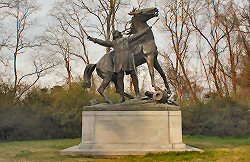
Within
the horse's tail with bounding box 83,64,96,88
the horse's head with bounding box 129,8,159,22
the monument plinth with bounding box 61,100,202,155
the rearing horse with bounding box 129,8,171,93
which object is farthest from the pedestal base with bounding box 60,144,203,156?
the horse's head with bounding box 129,8,159,22

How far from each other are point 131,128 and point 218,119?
396 inches

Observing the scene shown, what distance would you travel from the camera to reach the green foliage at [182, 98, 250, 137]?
1811cm

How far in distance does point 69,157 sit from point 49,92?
12.4 m

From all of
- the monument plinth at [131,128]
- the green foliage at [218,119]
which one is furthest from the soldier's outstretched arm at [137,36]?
the green foliage at [218,119]

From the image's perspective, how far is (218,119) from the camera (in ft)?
60.0

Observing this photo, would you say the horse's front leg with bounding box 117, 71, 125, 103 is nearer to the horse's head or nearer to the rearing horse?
the rearing horse

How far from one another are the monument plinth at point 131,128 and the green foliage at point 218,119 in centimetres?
919

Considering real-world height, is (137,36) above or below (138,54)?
above

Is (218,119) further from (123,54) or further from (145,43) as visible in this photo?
(123,54)

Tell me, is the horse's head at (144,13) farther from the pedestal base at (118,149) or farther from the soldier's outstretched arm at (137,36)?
the pedestal base at (118,149)

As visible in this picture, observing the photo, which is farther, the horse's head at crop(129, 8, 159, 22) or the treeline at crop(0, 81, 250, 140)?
the treeline at crop(0, 81, 250, 140)

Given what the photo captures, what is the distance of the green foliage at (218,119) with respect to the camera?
18109mm

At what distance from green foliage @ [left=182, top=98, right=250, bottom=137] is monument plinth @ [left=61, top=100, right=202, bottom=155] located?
9.19 meters

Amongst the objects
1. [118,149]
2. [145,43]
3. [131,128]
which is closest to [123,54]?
[145,43]
